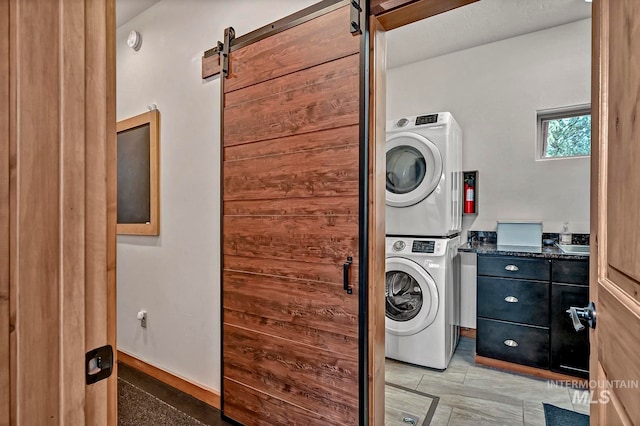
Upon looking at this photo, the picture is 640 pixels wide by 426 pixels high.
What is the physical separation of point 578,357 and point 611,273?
7.39 ft

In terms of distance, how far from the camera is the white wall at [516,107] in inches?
114

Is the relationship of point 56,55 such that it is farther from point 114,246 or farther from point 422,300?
point 422,300

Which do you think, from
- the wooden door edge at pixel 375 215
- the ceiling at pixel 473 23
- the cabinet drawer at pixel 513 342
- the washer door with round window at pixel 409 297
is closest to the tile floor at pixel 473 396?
the cabinet drawer at pixel 513 342

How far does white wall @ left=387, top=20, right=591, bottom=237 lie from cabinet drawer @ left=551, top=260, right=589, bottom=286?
73cm

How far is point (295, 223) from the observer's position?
5.68 ft

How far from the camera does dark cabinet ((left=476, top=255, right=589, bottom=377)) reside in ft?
7.68

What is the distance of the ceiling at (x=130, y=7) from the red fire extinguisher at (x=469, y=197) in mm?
3216

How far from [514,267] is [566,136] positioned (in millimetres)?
1442

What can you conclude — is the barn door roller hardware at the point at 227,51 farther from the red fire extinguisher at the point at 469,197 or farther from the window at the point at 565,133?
the window at the point at 565,133

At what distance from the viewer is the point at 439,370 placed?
8.61ft

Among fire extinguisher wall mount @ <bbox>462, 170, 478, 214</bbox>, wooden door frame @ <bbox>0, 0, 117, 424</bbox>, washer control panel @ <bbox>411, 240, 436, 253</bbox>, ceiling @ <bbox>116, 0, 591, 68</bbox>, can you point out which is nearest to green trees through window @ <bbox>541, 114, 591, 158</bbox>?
fire extinguisher wall mount @ <bbox>462, 170, 478, 214</bbox>

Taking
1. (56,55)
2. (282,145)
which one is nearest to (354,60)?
(282,145)

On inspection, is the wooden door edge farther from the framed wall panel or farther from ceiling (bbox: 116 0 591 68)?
the framed wall panel

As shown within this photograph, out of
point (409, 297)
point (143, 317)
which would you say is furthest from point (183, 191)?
point (409, 297)
